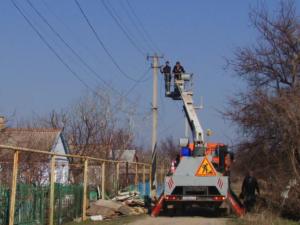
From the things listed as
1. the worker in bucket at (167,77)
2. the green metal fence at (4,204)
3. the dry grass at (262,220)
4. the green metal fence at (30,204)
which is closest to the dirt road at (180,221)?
the dry grass at (262,220)

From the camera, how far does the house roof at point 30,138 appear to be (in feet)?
95.3

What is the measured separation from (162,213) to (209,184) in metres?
2.68

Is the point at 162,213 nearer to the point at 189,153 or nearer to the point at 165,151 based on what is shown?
the point at 189,153

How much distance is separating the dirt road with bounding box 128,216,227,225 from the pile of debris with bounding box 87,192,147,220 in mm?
1066

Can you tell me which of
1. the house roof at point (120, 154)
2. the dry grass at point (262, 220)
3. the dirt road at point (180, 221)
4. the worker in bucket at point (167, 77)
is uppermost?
the worker in bucket at point (167, 77)

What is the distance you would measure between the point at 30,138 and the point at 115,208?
12981 millimetres

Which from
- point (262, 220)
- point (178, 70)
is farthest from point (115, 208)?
point (178, 70)

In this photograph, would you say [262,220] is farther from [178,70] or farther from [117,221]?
[178,70]

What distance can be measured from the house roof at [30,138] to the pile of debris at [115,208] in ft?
23.1

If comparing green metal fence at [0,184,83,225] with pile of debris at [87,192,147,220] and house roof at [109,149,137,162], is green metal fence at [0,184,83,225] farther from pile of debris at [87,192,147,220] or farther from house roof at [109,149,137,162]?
house roof at [109,149,137,162]

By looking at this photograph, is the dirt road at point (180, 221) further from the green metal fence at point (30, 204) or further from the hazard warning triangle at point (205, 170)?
the green metal fence at point (30, 204)

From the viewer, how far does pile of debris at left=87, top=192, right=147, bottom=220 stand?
1925 centimetres

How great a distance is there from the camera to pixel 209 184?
2036 centimetres

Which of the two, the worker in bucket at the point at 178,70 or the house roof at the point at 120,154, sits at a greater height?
the worker in bucket at the point at 178,70
